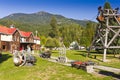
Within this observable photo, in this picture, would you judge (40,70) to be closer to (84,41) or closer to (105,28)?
(105,28)

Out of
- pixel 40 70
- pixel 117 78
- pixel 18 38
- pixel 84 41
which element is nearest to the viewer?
pixel 117 78

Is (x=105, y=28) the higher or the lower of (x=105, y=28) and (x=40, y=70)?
the higher

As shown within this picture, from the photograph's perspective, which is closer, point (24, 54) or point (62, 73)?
point (62, 73)

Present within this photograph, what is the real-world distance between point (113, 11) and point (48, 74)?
24199mm

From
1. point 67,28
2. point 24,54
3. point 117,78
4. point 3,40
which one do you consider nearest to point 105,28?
point 24,54

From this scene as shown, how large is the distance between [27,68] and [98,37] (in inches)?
861

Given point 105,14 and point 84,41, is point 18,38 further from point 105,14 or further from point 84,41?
point 105,14

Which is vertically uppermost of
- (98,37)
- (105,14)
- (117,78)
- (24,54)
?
(105,14)

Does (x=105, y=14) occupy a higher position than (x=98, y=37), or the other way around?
(x=105, y=14)

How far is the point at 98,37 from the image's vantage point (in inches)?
1991

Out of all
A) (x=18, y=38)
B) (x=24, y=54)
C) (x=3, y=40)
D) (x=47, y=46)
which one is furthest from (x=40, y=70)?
(x=47, y=46)

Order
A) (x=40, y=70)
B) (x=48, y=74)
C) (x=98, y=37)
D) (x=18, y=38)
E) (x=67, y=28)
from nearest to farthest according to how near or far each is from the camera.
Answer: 1. (x=48, y=74)
2. (x=40, y=70)
3. (x=98, y=37)
4. (x=18, y=38)
5. (x=67, y=28)

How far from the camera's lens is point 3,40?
66.4 m

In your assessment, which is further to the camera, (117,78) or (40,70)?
(40,70)
